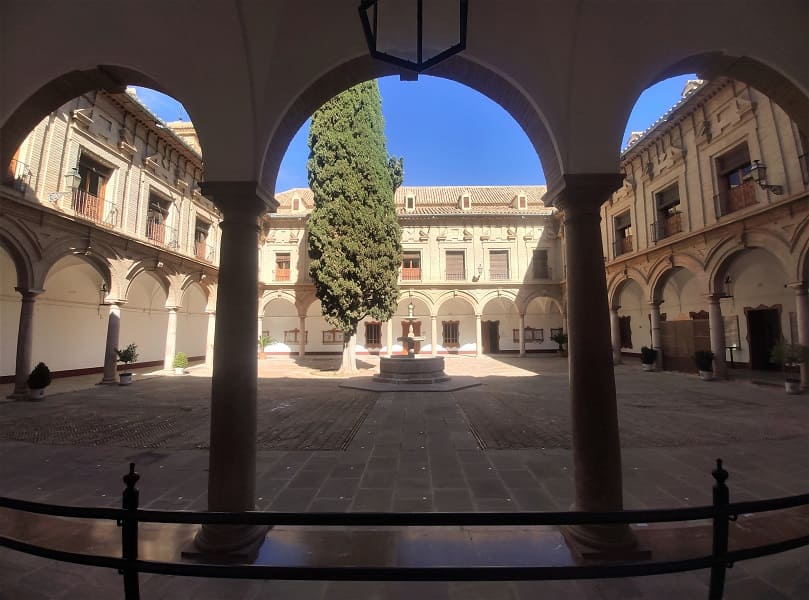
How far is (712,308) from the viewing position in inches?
484

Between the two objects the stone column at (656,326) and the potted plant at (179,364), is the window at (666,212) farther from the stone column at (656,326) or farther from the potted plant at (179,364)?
the potted plant at (179,364)

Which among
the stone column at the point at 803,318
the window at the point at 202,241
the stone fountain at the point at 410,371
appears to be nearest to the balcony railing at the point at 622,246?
the stone column at the point at 803,318

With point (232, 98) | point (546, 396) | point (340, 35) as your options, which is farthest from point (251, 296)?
point (546, 396)

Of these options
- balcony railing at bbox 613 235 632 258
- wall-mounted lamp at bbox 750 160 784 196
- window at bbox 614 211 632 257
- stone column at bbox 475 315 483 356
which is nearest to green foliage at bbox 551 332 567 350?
stone column at bbox 475 315 483 356

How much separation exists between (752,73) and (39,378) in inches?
575

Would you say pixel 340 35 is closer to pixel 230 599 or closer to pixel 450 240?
pixel 230 599

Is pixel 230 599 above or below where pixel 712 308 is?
below

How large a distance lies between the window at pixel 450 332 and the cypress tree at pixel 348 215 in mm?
11074

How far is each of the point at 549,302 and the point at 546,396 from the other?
55.8ft

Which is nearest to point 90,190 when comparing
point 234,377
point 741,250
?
point 234,377

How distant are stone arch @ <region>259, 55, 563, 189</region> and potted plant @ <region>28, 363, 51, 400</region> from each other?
35.5ft

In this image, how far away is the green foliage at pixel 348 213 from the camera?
14297 mm

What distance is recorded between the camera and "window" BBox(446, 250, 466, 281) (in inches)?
938

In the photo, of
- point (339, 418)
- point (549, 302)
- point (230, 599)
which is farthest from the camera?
point (549, 302)
